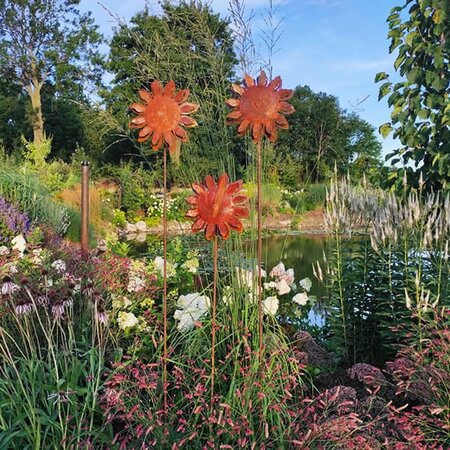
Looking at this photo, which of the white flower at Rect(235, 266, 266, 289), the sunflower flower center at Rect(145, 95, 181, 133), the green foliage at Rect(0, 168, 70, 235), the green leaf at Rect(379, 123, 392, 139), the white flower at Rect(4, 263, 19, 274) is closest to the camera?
the sunflower flower center at Rect(145, 95, 181, 133)

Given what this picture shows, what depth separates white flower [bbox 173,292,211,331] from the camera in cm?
241

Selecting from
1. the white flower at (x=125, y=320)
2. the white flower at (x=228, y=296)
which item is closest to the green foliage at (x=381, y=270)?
the white flower at (x=228, y=296)

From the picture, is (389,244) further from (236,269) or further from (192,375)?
(192,375)

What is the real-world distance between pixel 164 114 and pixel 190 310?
1165mm

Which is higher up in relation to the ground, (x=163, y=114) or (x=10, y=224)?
(x=163, y=114)

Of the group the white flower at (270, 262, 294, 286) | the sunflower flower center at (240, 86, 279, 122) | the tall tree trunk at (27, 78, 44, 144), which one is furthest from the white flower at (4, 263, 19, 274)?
the tall tree trunk at (27, 78, 44, 144)

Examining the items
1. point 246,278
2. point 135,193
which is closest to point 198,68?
point 246,278

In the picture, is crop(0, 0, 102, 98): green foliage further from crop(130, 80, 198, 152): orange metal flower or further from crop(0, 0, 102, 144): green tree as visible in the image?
crop(130, 80, 198, 152): orange metal flower

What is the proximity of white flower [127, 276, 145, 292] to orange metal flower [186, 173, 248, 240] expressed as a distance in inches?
52.6

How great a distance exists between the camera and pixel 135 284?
2.93 meters

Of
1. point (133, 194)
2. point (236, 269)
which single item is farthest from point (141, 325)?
point (133, 194)

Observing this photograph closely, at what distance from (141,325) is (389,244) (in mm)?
1300

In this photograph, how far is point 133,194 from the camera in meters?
13.4

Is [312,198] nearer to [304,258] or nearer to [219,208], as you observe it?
[304,258]
